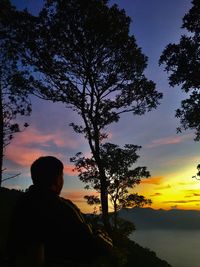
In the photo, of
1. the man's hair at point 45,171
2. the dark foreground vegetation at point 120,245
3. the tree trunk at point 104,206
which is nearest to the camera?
the man's hair at point 45,171

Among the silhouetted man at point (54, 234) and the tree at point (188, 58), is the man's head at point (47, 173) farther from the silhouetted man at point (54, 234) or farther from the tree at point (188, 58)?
the tree at point (188, 58)

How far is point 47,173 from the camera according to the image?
363cm

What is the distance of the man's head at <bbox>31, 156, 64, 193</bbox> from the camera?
11.9 ft

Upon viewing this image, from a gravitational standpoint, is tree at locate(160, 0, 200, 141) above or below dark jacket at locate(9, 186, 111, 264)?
above

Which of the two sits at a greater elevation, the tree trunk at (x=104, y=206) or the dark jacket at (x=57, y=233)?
the tree trunk at (x=104, y=206)

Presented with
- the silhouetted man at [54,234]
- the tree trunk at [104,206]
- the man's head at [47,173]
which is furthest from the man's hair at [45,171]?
the tree trunk at [104,206]

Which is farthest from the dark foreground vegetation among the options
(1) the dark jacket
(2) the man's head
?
(1) the dark jacket

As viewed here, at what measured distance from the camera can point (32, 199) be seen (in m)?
3.41

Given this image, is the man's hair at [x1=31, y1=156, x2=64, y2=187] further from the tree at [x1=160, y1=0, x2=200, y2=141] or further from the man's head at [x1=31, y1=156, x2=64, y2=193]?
the tree at [x1=160, y1=0, x2=200, y2=141]

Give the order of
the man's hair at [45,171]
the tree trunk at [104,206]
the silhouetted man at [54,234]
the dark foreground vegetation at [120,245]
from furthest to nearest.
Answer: the tree trunk at [104,206], the dark foreground vegetation at [120,245], the man's hair at [45,171], the silhouetted man at [54,234]

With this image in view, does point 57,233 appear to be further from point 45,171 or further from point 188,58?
point 188,58

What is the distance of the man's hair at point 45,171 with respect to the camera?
11.9 feet

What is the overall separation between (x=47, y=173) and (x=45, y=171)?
0.03 metres

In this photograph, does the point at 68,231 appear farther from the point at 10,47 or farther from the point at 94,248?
the point at 10,47
